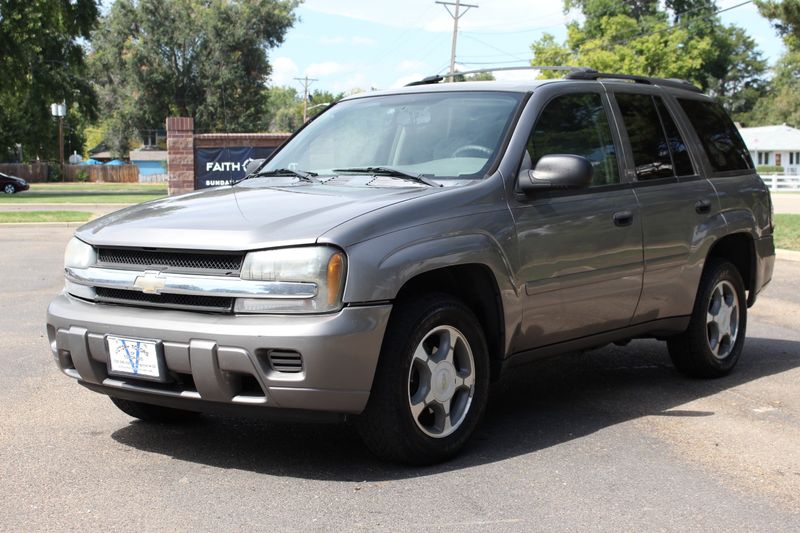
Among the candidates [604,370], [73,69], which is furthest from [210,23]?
[604,370]

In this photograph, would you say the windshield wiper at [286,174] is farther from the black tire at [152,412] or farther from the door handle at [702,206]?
the door handle at [702,206]

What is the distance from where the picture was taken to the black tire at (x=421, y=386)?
15.0ft

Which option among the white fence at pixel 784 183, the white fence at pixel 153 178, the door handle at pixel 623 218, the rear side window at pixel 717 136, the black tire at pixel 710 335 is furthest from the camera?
the white fence at pixel 153 178

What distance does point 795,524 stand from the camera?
413 cm

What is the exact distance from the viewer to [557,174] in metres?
5.27

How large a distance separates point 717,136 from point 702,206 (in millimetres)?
822

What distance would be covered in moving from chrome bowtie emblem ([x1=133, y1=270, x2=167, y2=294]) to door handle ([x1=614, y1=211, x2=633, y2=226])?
2.57 m

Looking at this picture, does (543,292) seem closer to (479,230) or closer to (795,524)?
(479,230)

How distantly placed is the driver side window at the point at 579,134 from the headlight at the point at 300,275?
1584 millimetres

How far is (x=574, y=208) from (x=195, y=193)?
2035 mm

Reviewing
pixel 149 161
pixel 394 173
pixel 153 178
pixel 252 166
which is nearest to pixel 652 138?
pixel 394 173

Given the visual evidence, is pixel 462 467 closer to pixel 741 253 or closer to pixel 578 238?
pixel 578 238

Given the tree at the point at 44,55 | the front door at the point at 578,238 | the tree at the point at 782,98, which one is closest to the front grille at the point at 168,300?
the front door at the point at 578,238

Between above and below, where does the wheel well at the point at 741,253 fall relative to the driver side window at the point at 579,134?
below
